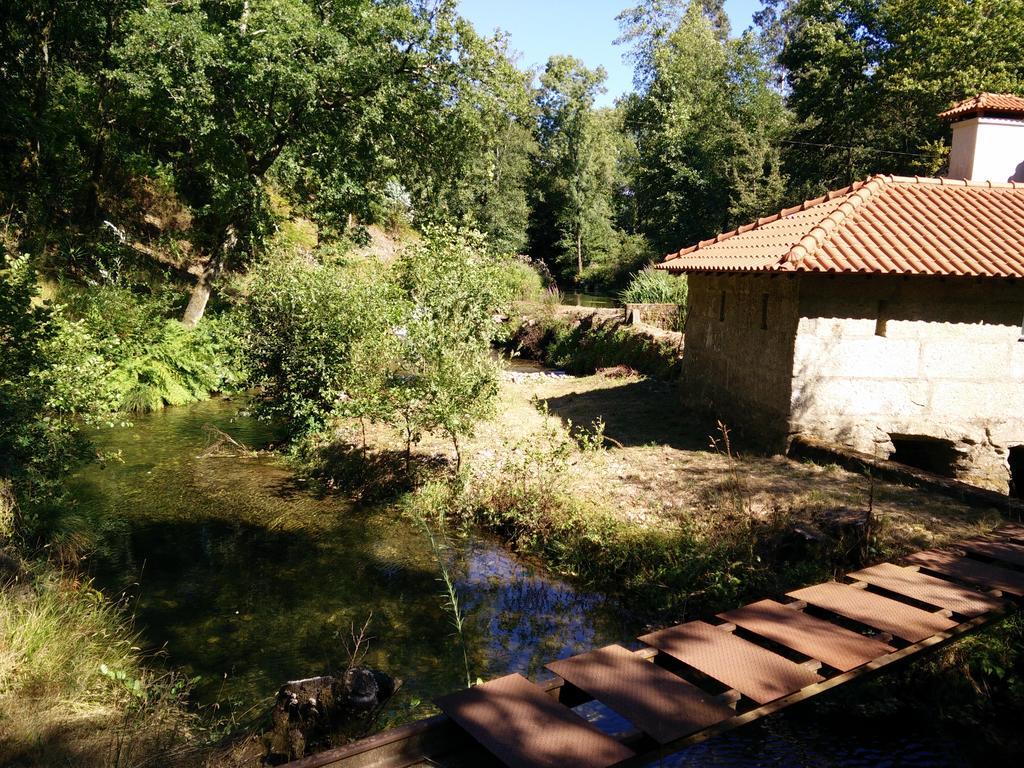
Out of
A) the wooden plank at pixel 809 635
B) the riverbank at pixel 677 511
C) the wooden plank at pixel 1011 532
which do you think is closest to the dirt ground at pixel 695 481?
the riverbank at pixel 677 511

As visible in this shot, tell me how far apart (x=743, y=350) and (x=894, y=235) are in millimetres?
2861

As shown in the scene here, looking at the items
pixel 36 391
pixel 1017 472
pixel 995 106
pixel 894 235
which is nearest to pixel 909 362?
pixel 894 235

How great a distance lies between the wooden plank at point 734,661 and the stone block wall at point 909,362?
22.1 ft

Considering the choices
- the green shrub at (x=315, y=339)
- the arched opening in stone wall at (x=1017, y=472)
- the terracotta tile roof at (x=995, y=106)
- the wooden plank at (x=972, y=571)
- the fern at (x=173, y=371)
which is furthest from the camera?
the fern at (x=173, y=371)

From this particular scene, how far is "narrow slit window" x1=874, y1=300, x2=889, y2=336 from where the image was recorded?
10.5 m

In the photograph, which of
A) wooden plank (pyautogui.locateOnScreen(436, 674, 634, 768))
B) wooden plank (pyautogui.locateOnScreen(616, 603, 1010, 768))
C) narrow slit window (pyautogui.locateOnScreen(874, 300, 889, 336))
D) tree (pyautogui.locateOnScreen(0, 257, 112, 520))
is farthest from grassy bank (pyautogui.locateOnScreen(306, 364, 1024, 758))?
tree (pyautogui.locateOnScreen(0, 257, 112, 520))

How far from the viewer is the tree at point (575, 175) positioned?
45875 mm

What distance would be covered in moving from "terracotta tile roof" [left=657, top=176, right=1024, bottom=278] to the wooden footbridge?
532 cm

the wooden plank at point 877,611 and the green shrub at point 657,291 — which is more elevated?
the green shrub at point 657,291

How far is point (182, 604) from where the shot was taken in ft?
25.9

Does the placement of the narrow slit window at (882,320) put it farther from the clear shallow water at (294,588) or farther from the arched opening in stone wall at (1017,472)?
the clear shallow water at (294,588)

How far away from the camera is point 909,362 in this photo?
417 inches

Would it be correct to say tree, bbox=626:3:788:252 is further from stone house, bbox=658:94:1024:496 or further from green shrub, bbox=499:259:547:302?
stone house, bbox=658:94:1024:496

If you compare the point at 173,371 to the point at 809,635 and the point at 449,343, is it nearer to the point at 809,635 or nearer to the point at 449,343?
the point at 449,343
